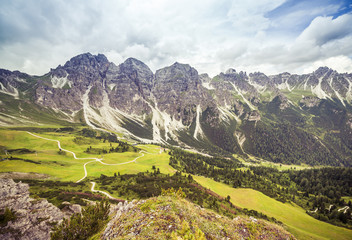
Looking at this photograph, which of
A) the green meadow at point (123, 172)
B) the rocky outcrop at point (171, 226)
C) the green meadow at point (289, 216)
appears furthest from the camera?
the green meadow at point (123, 172)

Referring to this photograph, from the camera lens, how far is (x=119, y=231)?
559 inches

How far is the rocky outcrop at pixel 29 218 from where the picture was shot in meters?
23.9

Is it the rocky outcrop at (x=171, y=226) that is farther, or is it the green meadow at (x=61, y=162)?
the green meadow at (x=61, y=162)

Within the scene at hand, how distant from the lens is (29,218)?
2664 cm

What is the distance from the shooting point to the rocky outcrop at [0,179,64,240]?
23.9 metres

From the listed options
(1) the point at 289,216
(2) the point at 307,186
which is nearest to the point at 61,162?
(1) the point at 289,216

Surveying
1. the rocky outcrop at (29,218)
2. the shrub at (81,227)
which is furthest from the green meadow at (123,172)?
the shrub at (81,227)

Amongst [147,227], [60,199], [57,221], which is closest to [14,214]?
[57,221]

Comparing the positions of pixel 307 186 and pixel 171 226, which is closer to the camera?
pixel 171 226

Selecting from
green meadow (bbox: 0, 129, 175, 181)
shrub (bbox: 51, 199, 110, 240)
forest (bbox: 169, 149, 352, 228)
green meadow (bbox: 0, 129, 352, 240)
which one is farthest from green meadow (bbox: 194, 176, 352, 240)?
shrub (bbox: 51, 199, 110, 240)

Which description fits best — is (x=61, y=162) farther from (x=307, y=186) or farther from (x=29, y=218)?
(x=307, y=186)

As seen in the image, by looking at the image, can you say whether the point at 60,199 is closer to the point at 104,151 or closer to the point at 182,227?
the point at 182,227

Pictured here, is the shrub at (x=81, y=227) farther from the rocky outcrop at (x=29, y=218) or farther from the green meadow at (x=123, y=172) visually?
the green meadow at (x=123, y=172)

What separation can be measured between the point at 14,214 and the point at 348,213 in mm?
131583
